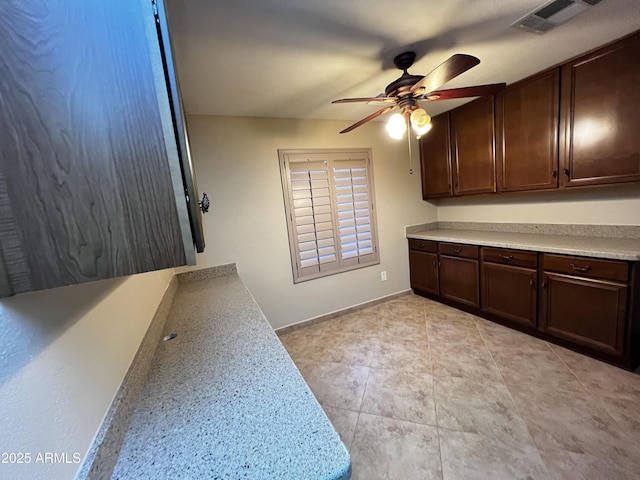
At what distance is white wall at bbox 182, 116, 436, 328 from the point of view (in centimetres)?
250

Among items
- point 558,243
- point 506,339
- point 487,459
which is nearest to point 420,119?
point 558,243

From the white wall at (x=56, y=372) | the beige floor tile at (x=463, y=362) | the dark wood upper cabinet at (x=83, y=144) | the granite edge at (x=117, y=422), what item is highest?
the dark wood upper cabinet at (x=83, y=144)

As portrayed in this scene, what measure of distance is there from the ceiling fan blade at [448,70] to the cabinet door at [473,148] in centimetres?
152

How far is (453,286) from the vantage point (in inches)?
119

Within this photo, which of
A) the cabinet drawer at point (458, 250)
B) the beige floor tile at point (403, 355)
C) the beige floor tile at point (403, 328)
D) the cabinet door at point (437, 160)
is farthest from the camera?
the cabinet door at point (437, 160)

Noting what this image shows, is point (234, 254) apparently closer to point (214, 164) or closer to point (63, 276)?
point (214, 164)

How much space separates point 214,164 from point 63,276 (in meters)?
2.23

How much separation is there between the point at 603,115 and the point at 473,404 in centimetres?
228

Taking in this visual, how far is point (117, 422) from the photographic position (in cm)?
69

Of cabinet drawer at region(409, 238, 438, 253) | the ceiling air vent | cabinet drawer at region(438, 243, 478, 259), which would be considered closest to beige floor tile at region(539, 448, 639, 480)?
cabinet drawer at region(438, 243, 478, 259)

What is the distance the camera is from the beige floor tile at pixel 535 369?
5.92ft

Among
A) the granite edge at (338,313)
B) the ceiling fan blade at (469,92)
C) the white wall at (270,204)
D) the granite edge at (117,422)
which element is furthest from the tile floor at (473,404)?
the ceiling fan blade at (469,92)

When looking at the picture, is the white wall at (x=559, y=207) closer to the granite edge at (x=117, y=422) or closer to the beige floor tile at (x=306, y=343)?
the beige floor tile at (x=306, y=343)

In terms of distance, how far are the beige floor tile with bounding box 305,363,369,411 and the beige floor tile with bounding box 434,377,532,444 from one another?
0.54 m
